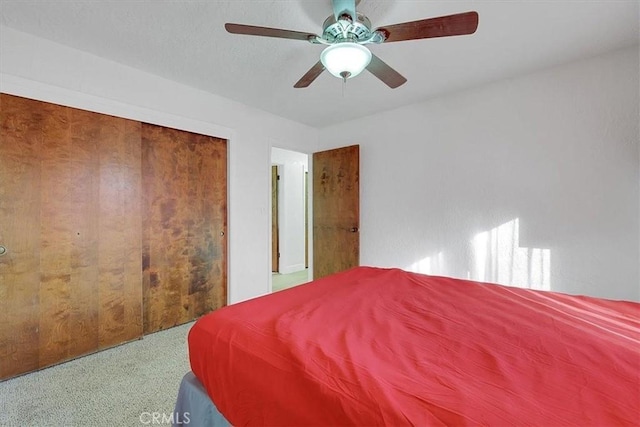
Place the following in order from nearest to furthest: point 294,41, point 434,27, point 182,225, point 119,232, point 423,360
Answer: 1. point 423,360
2. point 434,27
3. point 294,41
4. point 119,232
5. point 182,225

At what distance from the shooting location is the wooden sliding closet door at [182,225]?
101 inches

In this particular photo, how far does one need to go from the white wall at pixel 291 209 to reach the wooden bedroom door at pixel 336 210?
3.63ft

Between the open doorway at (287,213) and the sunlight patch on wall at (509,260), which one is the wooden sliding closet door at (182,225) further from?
the sunlight patch on wall at (509,260)

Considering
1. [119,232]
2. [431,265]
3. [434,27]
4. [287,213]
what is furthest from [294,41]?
[287,213]

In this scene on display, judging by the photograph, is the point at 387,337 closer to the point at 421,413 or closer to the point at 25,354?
the point at 421,413

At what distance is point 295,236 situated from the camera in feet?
17.2

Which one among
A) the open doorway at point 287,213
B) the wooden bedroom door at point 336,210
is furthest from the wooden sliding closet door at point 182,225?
the open doorway at point 287,213

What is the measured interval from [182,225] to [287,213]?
244 centimetres

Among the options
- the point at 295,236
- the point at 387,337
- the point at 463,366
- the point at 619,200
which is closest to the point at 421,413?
the point at 463,366

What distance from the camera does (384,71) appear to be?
69.9 inches

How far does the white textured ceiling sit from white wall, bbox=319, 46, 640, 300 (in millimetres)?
265

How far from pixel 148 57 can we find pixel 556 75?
3.40 metres

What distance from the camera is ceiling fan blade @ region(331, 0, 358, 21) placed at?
1.41 meters

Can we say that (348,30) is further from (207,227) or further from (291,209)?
(291,209)
